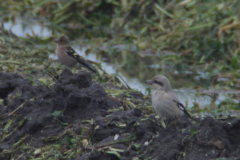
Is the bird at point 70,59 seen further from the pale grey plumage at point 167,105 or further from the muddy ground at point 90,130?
the pale grey plumage at point 167,105

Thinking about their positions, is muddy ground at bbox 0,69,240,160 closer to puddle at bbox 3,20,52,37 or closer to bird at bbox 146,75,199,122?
bird at bbox 146,75,199,122

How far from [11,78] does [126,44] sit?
703 centimetres

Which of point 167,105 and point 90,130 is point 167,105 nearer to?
point 167,105

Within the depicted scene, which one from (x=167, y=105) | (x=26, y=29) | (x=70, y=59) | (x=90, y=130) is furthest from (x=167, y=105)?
(x=26, y=29)

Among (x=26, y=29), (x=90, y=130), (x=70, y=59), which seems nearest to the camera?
(x=90, y=130)

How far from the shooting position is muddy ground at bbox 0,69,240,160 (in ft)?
15.3

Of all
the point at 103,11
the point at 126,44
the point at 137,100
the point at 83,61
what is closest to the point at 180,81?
the point at 83,61

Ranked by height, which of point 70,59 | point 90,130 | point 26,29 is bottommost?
point 90,130

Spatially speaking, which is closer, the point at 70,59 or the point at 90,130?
the point at 90,130

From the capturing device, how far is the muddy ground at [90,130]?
183 inches

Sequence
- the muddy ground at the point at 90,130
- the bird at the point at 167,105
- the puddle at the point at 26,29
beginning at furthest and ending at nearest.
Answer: the puddle at the point at 26,29 → the bird at the point at 167,105 → the muddy ground at the point at 90,130

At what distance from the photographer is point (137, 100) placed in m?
7.22

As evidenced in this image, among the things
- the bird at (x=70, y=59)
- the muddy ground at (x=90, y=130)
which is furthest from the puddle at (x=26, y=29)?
the muddy ground at (x=90, y=130)

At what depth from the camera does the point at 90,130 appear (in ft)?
17.4
